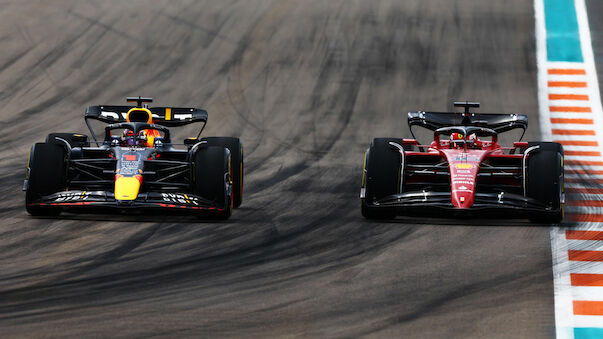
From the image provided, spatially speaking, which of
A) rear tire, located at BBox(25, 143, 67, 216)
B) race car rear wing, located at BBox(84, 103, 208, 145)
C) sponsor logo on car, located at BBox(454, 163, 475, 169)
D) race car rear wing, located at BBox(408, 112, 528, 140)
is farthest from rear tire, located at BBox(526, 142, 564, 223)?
rear tire, located at BBox(25, 143, 67, 216)

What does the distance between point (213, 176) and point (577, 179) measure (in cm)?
756

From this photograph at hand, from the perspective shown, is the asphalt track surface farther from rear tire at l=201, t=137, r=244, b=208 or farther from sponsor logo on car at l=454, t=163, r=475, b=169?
sponsor logo on car at l=454, t=163, r=475, b=169

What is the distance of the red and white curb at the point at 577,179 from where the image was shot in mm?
12672

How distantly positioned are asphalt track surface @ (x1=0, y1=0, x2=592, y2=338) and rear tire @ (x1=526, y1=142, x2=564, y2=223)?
12.9 inches

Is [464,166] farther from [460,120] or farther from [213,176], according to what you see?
[213,176]

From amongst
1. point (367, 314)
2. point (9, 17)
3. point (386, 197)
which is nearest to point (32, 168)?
point (386, 197)

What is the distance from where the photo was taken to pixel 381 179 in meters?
16.6

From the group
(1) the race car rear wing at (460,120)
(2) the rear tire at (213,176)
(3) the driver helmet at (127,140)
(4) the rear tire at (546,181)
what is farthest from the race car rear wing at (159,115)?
(4) the rear tire at (546,181)

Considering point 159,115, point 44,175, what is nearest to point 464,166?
point 159,115

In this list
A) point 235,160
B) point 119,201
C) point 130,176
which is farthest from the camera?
point 235,160

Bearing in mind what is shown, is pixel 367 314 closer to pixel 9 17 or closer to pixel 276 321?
pixel 276 321

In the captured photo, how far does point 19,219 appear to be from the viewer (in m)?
16.5

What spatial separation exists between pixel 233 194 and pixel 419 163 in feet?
9.45

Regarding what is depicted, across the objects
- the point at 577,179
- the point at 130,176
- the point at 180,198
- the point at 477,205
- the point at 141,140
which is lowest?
the point at 477,205
